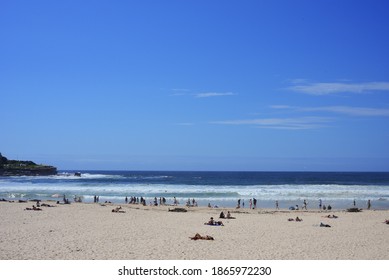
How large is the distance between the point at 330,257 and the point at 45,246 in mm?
9180

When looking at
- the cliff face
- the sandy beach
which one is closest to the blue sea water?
the sandy beach

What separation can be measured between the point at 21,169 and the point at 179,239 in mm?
97253

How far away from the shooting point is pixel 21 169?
104 metres

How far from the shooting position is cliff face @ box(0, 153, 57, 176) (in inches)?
3991

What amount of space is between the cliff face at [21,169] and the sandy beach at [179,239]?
3281 inches

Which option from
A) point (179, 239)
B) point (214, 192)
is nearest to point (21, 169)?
point (214, 192)

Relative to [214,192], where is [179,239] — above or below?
above

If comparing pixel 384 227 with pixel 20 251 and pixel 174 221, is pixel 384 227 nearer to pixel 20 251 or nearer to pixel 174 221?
pixel 174 221

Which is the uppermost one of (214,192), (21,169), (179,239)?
(21,169)

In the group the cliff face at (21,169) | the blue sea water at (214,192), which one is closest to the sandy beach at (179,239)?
the blue sea water at (214,192)

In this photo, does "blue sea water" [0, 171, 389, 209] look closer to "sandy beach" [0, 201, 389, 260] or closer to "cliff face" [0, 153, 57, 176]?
"sandy beach" [0, 201, 389, 260]

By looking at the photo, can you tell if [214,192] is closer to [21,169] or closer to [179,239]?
[179,239]

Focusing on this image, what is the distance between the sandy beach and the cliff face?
83347mm
